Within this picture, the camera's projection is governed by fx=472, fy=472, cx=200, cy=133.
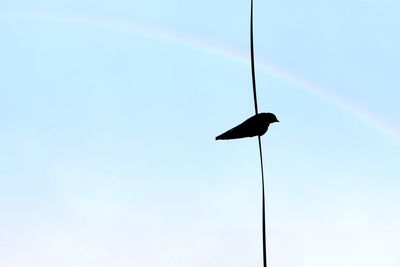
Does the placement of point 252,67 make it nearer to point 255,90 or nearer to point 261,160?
point 255,90

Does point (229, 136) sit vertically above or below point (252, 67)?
below

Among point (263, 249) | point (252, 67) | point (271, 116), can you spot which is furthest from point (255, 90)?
point (271, 116)

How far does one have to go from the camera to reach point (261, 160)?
1.12m

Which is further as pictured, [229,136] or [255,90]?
[229,136]

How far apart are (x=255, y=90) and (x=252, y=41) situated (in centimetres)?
14

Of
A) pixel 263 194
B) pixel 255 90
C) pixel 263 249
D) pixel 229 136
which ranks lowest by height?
pixel 263 249

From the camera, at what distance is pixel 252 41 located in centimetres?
110

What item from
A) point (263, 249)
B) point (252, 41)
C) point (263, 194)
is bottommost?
point (263, 249)

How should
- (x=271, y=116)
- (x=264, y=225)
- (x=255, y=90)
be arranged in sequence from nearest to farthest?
(x=264, y=225) < (x=255, y=90) < (x=271, y=116)

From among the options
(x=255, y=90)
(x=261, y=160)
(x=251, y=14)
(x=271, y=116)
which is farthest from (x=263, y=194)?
(x=271, y=116)

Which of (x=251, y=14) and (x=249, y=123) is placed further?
(x=249, y=123)

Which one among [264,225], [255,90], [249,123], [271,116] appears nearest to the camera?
[264,225]

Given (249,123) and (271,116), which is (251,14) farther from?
(271,116)

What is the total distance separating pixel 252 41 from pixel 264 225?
42cm
